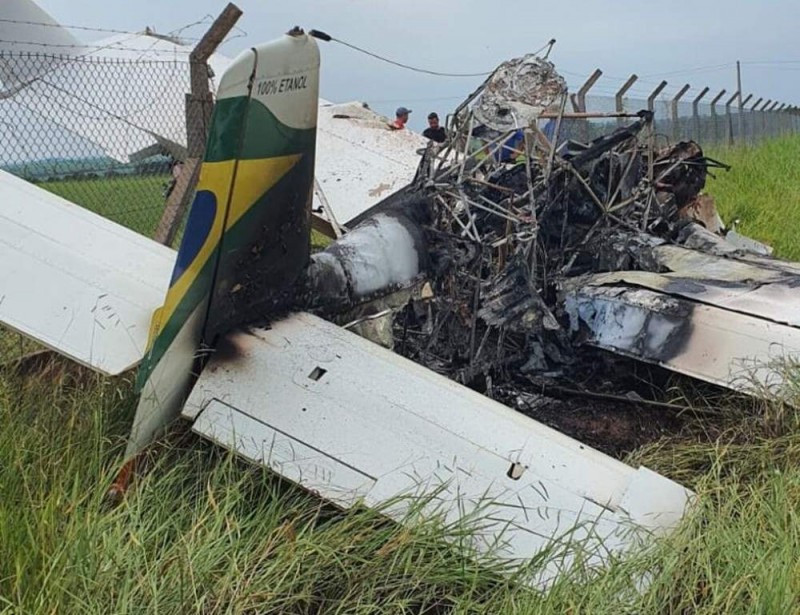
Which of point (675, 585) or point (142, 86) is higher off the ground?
point (142, 86)

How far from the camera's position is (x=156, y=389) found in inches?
119

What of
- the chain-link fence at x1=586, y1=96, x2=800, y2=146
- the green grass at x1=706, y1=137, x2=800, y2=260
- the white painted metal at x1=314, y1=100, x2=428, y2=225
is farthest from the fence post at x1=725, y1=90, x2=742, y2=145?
the white painted metal at x1=314, y1=100, x2=428, y2=225

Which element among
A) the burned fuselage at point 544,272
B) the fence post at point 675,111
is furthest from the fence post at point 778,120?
the burned fuselage at point 544,272

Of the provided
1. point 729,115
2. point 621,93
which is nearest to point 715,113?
point 729,115

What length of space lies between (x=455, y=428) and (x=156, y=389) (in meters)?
1.10

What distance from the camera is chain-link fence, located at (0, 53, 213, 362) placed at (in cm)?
543

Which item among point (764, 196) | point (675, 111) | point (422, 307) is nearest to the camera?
point (422, 307)

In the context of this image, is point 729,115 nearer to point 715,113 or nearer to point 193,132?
point 715,113

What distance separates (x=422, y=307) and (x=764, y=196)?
29.4 ft

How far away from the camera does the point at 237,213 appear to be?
10.4 feet

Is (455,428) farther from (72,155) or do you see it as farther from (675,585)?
(72,155)

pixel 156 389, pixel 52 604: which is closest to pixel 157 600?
pixel 52 604

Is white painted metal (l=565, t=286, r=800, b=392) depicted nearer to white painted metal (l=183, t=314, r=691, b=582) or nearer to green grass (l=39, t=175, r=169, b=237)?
white painted metal (l=183, t=314, r=691, b=582)

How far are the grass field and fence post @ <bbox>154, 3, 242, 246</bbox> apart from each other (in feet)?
8.48
